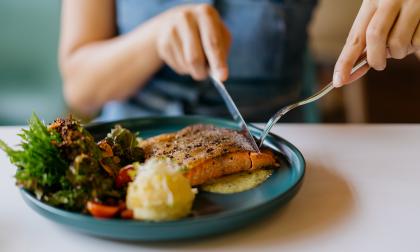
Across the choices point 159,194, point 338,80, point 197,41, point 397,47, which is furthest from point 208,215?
point 197,41

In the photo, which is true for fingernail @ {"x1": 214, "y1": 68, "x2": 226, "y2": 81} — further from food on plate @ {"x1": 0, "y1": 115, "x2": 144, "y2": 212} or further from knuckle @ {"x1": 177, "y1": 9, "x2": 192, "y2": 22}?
food on plate @ {"x1": 0, "y1": 115, "x2": 144, "y2": 212}

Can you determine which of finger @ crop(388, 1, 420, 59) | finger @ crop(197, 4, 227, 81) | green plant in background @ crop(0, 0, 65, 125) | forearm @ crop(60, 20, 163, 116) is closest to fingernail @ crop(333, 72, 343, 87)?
finger @ crop(388, 1, 420, 59)

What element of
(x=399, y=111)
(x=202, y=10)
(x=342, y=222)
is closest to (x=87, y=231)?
(x=342, y=222)

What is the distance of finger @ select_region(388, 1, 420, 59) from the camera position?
1.00 m

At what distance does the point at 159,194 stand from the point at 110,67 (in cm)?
93

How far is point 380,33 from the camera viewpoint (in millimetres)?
991

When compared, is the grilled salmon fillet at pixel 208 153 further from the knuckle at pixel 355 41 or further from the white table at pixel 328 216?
the knuckle at pixel 355 41

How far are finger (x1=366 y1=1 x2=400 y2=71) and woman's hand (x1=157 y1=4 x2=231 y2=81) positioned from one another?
13.5 inches

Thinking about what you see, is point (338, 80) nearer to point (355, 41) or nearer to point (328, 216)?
point (355, 41)

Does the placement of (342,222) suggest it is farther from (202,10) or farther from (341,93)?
(341,93)

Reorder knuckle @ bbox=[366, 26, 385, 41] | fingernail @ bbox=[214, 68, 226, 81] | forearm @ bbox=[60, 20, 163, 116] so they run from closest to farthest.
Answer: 1. knuckle @ bbox=[366, 26, 385, 41]
2. fingernail @ bbox=[214, 68, 226, 81]
3. forearm @ bbox=[60, 20, 163, 116]

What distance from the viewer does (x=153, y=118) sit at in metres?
1.24

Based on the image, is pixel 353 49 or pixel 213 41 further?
pixel 213 41

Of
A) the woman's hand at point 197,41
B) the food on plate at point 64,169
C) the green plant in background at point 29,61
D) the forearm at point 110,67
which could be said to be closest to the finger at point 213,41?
the woman's hand at point 197,41
